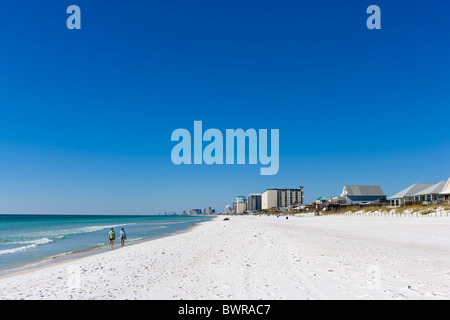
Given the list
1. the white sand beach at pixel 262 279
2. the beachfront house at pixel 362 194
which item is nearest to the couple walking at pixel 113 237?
the white sand beach at pixel 262 279

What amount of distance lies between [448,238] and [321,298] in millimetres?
17007

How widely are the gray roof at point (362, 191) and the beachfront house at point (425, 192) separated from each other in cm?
1811

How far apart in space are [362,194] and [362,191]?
1.32 meters

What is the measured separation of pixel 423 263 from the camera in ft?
33.5

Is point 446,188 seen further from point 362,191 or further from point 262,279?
point 262,279

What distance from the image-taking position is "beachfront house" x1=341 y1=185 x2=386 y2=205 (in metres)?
81.1

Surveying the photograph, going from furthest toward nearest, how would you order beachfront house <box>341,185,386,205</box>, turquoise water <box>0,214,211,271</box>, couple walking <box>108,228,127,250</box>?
1. beachfront house <box>341,185,386,205</box>
2. couple walking <box>108,228,127,250</box>
3. turquoise water <box>0,214,211,271</box>

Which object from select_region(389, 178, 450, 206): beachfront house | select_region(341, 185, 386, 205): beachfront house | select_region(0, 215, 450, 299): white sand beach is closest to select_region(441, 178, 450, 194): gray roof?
select_region(389, 178, 450, 206): beachfront house

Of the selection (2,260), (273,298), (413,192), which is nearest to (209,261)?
(273,298)

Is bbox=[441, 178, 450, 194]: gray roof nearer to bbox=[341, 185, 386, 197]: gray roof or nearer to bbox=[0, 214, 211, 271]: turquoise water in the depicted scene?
bbox=[341, 185, 386, 197]: gray roof

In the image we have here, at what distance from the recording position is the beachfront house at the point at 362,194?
266 ft

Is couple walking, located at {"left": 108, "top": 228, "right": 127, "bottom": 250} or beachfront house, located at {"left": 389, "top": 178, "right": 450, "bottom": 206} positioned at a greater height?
beachfront house, located at {"left": 389, "top": 178, "right": 450, "bottom": 206}

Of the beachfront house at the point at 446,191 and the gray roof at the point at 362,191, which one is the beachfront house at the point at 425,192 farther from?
the gray roof at the point at 362,191

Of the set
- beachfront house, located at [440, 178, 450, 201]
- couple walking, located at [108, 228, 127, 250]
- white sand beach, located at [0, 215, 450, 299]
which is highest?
beachfront house, located at [440, 178, 450, 201]
